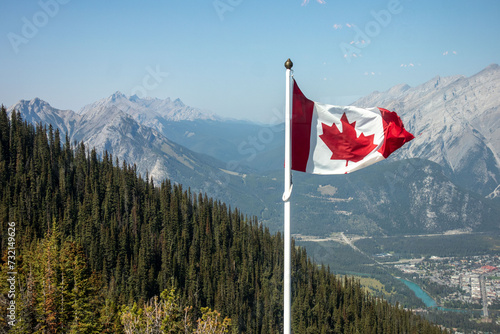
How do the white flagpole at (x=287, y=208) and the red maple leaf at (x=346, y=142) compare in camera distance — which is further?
the red maple leaf at (x=346, y=142)

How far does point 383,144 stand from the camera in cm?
1875

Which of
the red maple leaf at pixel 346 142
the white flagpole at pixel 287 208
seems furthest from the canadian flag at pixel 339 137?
the white flagpole at pixel 287 208

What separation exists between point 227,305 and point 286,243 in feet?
480

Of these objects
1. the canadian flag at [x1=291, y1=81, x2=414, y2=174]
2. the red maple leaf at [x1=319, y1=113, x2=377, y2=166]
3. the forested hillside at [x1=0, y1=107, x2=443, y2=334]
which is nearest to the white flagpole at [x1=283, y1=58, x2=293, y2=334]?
the canadian flag at [x1=291, y1=81, x2=414, y2=174]

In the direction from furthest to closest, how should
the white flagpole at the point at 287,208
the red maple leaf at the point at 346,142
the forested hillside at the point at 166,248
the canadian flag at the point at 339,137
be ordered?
the forested hillside at the point at 166,248 → the red maple leaf at the point at 346,142 → the canadian flag at the point at 339,137 → the white flagpole at the point at 287,208

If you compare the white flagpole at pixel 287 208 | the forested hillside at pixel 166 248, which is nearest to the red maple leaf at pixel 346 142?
the white flagpole at pixel 287 208

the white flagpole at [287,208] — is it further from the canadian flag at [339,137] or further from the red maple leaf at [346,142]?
the red maple leaf at [346,142]

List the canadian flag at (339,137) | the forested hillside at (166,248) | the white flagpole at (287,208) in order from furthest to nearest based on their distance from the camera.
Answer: the forested hillside at (166,248)
the canadian flag at (339,137)
the white flagpole at (287,208)

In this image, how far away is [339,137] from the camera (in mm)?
18500

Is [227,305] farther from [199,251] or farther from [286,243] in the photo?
[286,243]

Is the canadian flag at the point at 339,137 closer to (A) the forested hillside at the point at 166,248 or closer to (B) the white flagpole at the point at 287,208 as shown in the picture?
(B) the white flagpole at the point at 287,208

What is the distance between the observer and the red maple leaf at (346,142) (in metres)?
18.5

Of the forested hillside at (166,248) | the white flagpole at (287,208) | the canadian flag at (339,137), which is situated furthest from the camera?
the forested hillside at (166,248)

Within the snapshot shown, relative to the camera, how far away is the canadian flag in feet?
59.7
